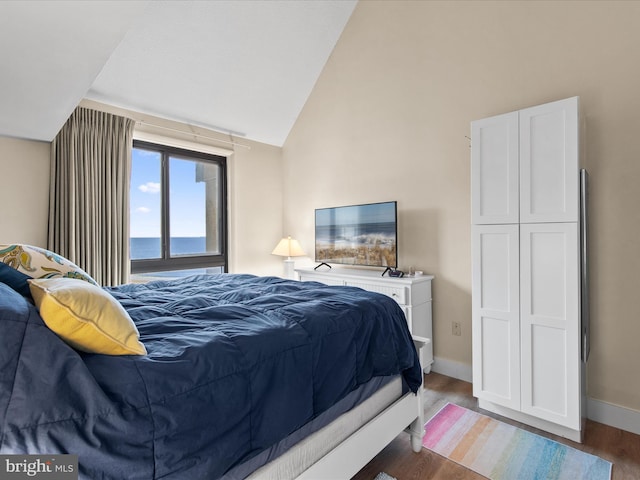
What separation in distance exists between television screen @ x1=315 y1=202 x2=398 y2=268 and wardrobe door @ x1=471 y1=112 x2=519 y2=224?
900 millimetres

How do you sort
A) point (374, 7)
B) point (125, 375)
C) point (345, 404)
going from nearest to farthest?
point (125, 375) → point (345, 404) → point (374, 7)

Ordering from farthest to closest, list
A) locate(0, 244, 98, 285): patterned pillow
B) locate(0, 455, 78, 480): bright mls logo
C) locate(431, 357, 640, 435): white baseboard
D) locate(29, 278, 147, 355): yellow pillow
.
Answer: locate(431, 357, 640, 435): white baseboard
locate(0, 244, 98, 285): patterned pillow
locate(29, 278, 147, 355): yellow pillow
locate(0, 455, 78, 480): bright mls logo

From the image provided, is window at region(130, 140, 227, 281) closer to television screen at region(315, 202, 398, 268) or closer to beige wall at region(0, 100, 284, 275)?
beige wall at region(0, 100, 284, 275)

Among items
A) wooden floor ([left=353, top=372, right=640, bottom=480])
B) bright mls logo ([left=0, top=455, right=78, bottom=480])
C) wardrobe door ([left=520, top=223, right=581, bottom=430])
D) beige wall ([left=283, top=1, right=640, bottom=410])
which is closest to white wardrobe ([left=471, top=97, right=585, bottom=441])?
wardrobe door ([left=520, top=223, right=581, bottom=430])

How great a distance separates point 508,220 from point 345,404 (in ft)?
5.10

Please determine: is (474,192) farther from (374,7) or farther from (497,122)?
(374,7)

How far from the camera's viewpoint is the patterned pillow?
129cm

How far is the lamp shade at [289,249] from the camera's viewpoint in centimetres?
405

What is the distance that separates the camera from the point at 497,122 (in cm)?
225

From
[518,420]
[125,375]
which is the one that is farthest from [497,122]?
[125,375]

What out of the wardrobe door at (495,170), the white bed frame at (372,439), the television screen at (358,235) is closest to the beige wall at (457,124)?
the television screen at (358,235)

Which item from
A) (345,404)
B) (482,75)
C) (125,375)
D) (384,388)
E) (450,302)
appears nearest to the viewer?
(125,375)

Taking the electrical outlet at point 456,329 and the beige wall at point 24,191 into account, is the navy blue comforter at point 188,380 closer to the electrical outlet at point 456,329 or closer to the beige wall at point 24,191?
the electrical outlet at point 456,329

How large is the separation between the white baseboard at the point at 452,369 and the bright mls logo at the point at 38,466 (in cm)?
275
